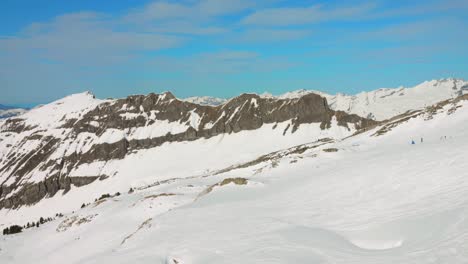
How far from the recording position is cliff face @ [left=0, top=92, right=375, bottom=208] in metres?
156

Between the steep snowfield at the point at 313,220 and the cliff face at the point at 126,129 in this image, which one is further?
the cliff face at the point at 126,129

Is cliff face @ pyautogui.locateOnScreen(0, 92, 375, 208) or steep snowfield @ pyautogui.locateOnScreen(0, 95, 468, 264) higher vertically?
cliff face @ pyautogui.locateOnScreen(0, 92, 375, 208)

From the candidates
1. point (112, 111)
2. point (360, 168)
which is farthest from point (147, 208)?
point (112, 111)

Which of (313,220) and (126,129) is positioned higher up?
(126,129)

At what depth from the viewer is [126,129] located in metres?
180

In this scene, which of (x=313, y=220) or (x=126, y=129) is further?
(x=126, y=129)

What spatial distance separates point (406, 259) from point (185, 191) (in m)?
38.3

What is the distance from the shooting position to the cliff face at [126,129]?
Answer: 156 meters

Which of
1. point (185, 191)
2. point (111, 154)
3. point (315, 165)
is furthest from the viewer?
point (111, 154)

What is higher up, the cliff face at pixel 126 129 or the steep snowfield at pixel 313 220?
the cliff face at pixel 126 129

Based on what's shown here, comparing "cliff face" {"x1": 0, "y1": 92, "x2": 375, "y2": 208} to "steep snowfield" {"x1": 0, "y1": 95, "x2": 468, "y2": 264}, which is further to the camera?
"cliff face" {"x1": 0, "y1": 92, "x2": 375, "y2": 208}

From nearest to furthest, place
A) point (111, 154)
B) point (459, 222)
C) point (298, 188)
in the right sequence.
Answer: point (459, 222) < point (298, 188) < point (111, 154)

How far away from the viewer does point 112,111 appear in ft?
627

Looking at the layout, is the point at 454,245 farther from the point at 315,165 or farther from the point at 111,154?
the point at 111,154
